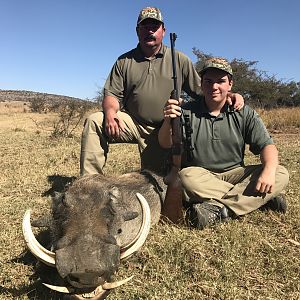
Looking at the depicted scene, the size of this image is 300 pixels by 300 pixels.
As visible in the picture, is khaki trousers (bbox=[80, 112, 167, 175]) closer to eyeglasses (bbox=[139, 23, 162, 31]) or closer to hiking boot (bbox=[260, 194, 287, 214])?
eyeglasses (bbox=[139, 23, 162, 31])

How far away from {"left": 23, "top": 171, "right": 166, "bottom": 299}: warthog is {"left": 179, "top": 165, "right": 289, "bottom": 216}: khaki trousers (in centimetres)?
63

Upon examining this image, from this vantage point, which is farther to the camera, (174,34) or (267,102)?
(267,102)

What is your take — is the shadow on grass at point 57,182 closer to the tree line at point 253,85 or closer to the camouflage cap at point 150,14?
the camouflage cap at point 150,14

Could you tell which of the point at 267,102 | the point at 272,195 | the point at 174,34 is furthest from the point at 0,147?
the point at 267,102

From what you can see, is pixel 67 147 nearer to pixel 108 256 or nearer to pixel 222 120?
pixel 222 120

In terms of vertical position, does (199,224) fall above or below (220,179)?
below

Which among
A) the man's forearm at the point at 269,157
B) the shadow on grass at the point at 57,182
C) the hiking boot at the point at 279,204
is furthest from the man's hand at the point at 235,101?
the shadow on grass at the point at 57,182

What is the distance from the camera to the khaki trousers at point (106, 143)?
15.5 ft

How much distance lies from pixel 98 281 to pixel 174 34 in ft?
9.65

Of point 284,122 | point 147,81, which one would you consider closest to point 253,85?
point 284,122

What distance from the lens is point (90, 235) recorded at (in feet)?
8.23

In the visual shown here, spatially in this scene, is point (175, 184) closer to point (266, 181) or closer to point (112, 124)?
point (266, 181)

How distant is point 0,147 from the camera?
9555mm

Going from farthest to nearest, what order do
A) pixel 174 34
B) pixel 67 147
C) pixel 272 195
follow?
pixel 67 147 < pixel 174 34 < pixel 272 195
